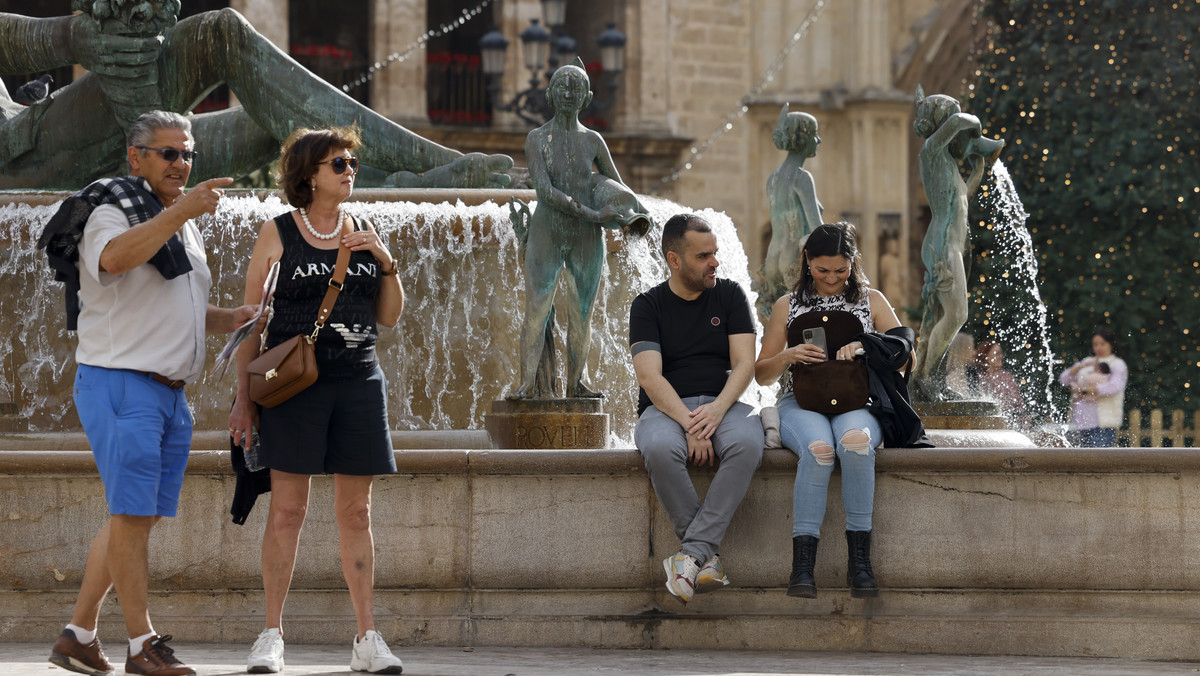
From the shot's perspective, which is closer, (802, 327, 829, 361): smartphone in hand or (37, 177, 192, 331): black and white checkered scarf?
(37, 177, 192, 331): black and white checkered scarf

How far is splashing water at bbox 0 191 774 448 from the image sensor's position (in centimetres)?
937

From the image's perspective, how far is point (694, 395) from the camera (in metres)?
6.59

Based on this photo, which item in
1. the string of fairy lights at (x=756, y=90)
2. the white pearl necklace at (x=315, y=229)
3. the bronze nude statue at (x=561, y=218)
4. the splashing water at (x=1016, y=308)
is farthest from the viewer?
the string of fairy lights at (x=756, y=90)

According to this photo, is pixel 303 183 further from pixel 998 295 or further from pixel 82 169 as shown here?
pixel 998 295

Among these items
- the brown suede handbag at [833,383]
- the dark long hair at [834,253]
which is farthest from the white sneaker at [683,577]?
the dark long hair at [834,253]

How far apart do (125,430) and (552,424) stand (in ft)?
10.0

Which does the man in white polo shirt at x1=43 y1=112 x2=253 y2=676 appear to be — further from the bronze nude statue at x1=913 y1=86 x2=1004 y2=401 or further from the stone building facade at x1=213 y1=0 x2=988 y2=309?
the stone building facade at x1=213 y1=0 x2=988 y2=309

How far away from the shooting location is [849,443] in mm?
6379

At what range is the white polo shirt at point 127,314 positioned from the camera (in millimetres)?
5348

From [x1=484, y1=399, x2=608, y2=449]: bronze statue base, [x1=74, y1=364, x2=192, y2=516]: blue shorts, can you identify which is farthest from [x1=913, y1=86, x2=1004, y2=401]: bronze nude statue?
[x1=74, y1=364, x2=192, y2=516]: blue shorts

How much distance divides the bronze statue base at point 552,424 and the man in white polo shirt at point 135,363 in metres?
2.76

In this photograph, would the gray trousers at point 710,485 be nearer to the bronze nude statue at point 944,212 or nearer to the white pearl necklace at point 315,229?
the white pearl necklace at point 315,229

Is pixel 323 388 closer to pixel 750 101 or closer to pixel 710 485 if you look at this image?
pixel 710 485

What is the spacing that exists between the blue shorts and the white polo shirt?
49mm
